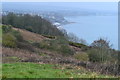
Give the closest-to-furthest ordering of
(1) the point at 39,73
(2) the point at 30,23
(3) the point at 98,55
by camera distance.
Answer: (1) the point at 39,73 < (3) the point at 98,55 < (2) the point at 30,23

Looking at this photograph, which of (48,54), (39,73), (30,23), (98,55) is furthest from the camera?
(30,23)

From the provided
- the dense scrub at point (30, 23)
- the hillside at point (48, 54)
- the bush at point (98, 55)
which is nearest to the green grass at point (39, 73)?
the hillside at point (48, 54)

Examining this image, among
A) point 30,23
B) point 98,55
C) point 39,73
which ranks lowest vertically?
point 98,55

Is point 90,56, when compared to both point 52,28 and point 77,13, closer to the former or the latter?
point 52,28

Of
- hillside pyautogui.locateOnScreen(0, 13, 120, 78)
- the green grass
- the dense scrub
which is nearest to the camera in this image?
the green grass

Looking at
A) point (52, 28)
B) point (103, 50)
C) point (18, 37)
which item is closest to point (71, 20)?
point (52, 28)

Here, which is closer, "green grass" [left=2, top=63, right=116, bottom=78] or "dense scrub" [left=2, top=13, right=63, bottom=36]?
"green grass" [left=2, top=63, right=116, bottom=78]

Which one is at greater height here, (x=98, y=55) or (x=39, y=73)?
(x=39, y=73)

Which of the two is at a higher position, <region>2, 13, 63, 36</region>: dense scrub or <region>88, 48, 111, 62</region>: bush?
<region>2, 13, 63, 36</region>: dense scrub

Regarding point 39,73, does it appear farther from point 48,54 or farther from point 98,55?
point 48,54

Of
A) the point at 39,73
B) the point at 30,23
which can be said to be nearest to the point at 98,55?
the point at 39,73

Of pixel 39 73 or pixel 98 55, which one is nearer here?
pixel 39 73

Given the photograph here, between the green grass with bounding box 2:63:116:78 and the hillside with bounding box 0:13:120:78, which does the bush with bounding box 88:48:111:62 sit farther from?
the green grass with bounding box 2:63:116:78

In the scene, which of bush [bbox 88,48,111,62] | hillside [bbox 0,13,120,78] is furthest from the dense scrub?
bush [bbox 88,48,111,62]
